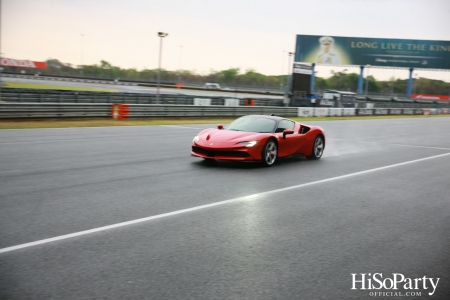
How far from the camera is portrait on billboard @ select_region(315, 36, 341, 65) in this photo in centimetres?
9194

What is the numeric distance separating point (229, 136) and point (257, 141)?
2.15 feet

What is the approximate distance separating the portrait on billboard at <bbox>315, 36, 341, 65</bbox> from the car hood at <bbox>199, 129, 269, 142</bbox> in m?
83.8

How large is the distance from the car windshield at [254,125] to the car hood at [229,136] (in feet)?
1.13

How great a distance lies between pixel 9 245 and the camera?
5.07 metres

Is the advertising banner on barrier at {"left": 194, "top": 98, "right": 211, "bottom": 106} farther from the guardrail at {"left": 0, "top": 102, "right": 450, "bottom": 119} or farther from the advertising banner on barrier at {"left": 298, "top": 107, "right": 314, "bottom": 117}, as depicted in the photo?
the advertising banner on barrier at {"left": 298, "top": 107, "right": 314, "bottom": 117}

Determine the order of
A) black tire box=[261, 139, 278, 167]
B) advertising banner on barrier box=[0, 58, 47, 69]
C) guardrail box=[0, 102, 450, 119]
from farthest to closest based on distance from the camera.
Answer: advertising banner on barrier box=[0, 58, 47, 69] → guardrail box=[0, 102, 450, 119] → black tire box=[261, 139, 278, 167]

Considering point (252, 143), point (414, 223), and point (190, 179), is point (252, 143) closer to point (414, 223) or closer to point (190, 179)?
point (190, 179)

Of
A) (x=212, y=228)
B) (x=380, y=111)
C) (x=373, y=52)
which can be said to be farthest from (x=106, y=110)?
(x=373, y=52)

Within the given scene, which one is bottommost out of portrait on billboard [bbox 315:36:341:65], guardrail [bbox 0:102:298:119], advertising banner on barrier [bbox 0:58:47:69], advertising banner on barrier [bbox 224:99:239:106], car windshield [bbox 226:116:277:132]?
guardrail [bbox 0:102:298:119]

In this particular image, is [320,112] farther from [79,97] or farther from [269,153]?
[269,153]

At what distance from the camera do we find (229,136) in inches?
451

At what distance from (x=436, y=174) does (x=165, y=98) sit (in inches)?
1224

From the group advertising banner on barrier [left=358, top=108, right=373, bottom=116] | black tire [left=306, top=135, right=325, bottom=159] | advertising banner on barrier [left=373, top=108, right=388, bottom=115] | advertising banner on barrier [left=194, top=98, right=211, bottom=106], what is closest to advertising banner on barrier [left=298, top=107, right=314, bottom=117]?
advertising banner on barrier [left=194, top=98, right=211, bottom=106]

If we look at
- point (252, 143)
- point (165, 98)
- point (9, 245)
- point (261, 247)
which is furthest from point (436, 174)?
point (165, 98)
